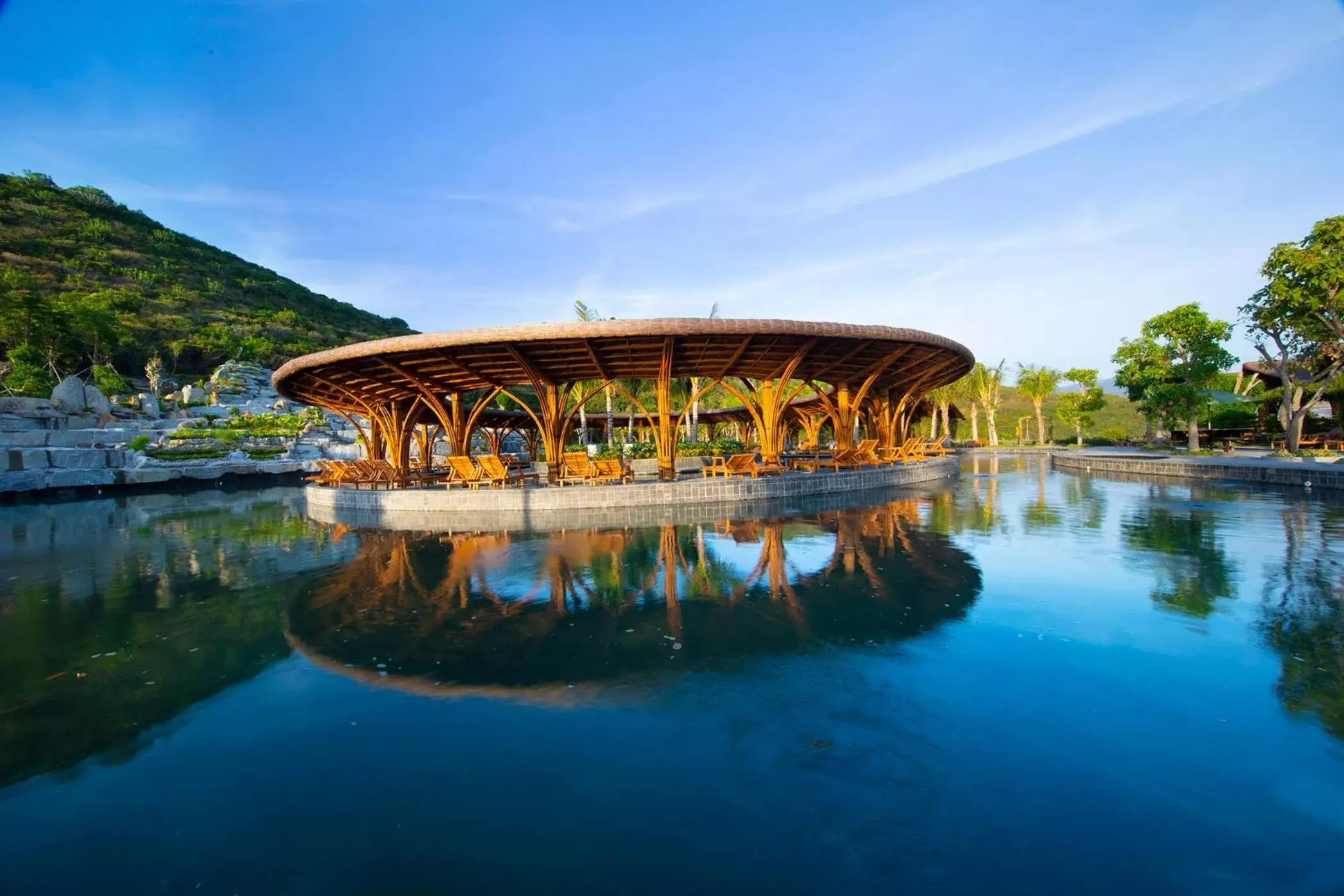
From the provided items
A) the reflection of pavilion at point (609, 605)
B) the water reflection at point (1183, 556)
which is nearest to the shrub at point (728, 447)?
the water reflection at point (1183, 556)

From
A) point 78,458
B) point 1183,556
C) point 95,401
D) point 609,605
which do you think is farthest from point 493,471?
point 95,401

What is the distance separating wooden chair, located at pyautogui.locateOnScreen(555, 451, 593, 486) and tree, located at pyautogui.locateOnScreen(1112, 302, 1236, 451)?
23.6 meters

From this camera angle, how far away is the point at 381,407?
1986 cm

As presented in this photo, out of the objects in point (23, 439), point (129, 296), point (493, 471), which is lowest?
point (493, 471)

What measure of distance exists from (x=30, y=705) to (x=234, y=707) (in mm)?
1546

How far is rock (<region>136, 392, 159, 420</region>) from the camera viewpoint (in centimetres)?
3067

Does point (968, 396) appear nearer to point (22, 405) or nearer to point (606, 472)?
point (606, 472)

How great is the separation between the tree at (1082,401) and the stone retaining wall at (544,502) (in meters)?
35.9

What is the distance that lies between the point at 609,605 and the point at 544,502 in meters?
7.55

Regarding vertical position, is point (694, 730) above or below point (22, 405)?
below

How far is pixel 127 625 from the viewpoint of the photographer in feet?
18.6

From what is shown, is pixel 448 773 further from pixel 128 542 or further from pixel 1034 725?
pixel 128 542

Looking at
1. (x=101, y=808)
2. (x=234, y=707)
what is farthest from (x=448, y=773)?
(x=234, y=707)

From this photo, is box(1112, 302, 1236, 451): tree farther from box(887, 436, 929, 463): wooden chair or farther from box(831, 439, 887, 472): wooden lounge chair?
box(831, 439, 887, 472): wooden lounge chair
